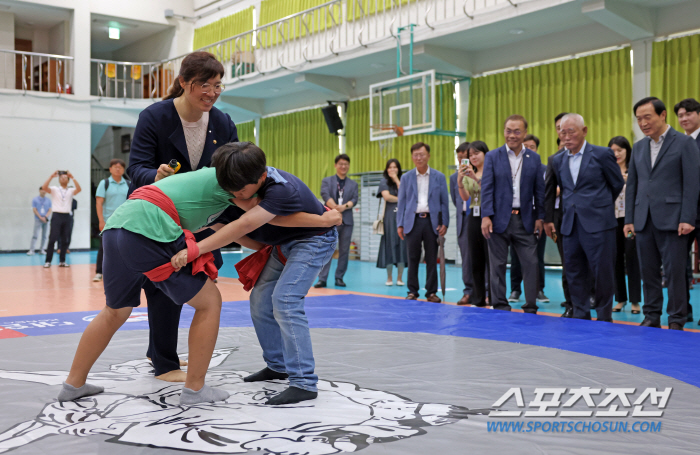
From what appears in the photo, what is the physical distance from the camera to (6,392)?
251 cm

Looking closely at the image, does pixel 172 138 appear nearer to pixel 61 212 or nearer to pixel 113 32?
pixel 61 212

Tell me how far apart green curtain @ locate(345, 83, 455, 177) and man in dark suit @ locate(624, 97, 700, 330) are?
20.8ft

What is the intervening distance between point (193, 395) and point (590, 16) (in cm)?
757

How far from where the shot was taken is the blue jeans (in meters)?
2.44

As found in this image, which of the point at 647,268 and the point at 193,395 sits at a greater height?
the point at 647,268

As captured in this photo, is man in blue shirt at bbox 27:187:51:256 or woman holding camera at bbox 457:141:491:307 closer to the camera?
woman holding camera at bbox 457:141:491:307

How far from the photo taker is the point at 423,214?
237 inches

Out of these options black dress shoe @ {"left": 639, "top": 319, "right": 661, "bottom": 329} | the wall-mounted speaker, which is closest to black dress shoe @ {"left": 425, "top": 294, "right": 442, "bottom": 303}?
black dress shoe @ {"left": 639, "top": 319, "right": 661, "bottom": 329}

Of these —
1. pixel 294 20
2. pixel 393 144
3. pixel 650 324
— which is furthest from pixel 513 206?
pixel 294 20

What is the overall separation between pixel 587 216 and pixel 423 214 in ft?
5.91

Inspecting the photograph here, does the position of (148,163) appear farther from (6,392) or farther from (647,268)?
(647,268)

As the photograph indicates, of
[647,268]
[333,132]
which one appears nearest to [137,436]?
[647,268]

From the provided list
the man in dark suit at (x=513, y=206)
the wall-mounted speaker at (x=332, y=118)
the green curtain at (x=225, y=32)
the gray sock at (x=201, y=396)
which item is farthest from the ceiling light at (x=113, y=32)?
the gray sock at (x=201, y=396)

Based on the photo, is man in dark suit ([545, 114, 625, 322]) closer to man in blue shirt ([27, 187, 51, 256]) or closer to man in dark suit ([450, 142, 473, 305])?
man in dark suit ([450, 142, 473, 305])
